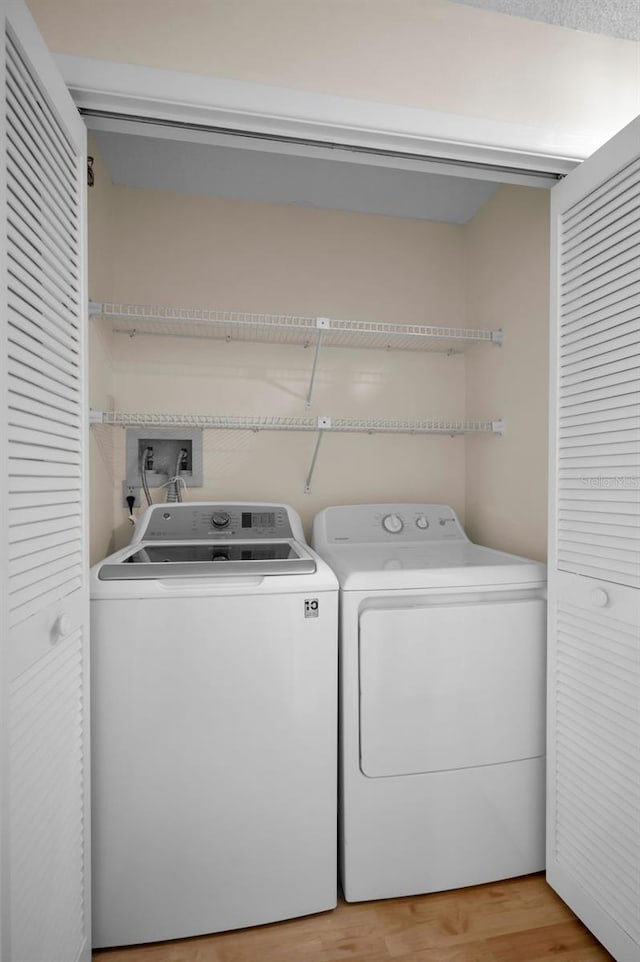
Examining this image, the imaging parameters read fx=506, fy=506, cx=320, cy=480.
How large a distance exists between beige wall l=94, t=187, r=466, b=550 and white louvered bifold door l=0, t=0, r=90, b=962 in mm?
970

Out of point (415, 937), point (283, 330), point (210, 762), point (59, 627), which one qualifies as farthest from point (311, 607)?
point (283, 330)

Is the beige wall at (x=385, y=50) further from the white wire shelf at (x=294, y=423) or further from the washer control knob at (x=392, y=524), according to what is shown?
the washer control knob at (x=392, y=524)

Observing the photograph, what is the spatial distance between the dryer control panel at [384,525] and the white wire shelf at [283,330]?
0.77 metres

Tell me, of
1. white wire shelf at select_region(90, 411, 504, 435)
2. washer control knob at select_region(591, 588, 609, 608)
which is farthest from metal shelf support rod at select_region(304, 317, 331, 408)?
washer control knob at select_region(591, 588, 609, 608)

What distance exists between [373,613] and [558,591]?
588 mm

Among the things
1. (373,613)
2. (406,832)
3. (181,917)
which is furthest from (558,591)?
(181,917)

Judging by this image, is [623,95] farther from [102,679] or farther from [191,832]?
[191,832]

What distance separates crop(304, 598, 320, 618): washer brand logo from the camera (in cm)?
149

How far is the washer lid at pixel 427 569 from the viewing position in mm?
1574

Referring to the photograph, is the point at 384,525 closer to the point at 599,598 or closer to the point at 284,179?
the point at 599,598

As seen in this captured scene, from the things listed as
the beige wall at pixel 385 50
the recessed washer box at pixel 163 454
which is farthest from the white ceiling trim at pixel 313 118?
the recessed washer box at pixel 163 454

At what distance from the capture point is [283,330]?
2.27 m

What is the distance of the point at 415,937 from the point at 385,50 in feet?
8.28

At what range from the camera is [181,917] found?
1.45 metres
